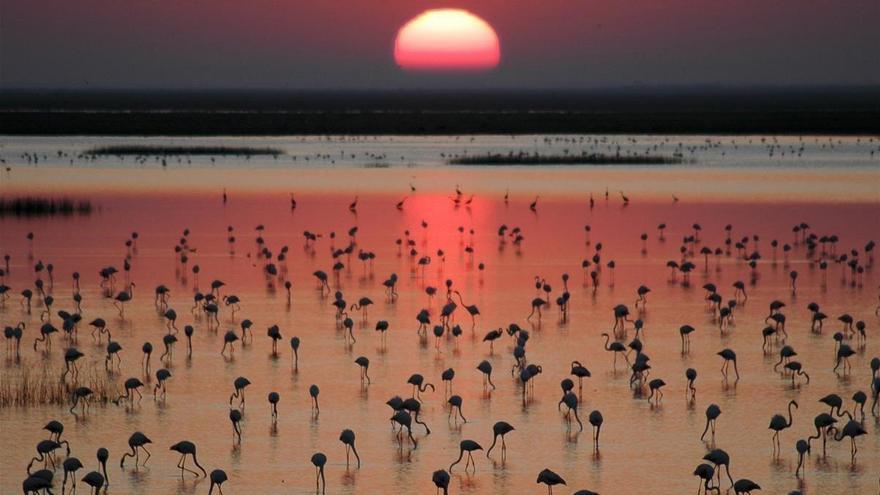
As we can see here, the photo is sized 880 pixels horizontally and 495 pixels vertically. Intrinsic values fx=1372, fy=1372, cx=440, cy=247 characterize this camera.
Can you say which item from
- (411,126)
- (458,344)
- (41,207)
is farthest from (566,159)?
(411,126)

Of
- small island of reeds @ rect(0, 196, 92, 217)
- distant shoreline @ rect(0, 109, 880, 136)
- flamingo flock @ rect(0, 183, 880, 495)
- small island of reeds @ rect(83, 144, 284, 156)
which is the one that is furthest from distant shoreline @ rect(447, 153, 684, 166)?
distant shoreline @ rect(0, 109, 880, 136)

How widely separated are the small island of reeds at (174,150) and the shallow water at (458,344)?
20.9 meters

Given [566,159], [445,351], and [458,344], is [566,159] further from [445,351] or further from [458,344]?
[445,351]

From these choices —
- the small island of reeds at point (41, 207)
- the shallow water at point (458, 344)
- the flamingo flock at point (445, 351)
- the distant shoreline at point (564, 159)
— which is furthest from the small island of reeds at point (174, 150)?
the flamingo flock at point (445, 351)

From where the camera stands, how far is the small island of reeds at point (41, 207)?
29.9 meters

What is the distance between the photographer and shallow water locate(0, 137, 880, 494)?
11.1m

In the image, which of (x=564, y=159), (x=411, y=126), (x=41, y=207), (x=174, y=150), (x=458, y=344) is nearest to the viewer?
(x=458, y=344)

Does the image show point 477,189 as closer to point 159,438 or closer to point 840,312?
point 840,312

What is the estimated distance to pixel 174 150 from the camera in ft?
187

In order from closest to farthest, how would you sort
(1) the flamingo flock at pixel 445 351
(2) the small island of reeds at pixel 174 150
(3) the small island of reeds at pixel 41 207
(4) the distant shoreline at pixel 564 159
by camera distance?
(1) the flamingo flock at pixel 445 351 < (3) the small island of reeds at pixel 41 207 < (4) the distant shoreline at pixel 564 159 < (2) the small island of reeds at pixel 174 150

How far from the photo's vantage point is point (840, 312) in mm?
17906

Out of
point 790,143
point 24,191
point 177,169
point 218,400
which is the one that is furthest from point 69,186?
point 790,143

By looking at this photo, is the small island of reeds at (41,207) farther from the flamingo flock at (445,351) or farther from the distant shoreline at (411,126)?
the distant shoreline at (411,126)

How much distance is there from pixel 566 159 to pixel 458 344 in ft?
118
